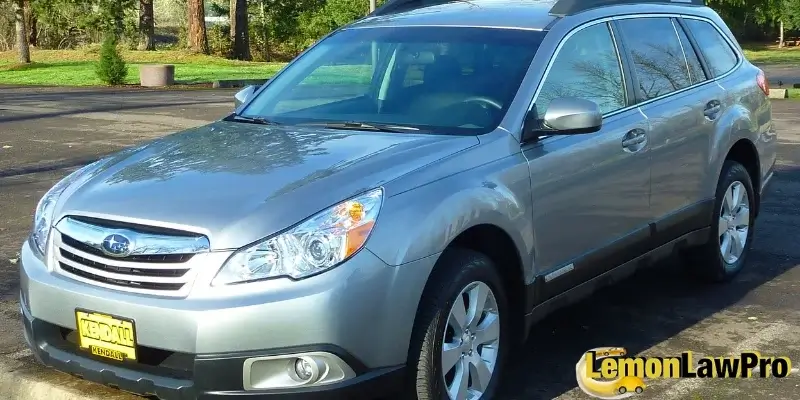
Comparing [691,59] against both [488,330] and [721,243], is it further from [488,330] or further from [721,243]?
[488,330]

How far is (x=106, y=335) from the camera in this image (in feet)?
12.5

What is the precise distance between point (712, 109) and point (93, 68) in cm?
2931

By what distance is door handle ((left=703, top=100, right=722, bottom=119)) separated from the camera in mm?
6107

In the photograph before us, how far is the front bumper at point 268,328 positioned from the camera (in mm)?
3602

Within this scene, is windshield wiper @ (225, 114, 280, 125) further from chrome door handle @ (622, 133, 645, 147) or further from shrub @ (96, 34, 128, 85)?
shrub @ (96, 34, 128, 85)

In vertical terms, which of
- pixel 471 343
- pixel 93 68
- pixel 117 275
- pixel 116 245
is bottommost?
pixel 93 68

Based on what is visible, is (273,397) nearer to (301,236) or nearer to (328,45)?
(301,236)

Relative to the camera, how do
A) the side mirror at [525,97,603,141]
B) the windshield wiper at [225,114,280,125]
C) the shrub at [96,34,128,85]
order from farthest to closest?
1. the shrub at [96,34,128,85]
2. the windshield wiper at [225,114,280,125]
3. the side mirror at [525,97,603,141]

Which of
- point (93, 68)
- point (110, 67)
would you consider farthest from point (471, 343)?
point (93, 68)

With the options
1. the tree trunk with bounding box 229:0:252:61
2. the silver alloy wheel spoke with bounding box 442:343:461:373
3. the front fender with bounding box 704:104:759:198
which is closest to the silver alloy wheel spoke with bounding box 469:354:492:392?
the silver alloy wheel spoke with bounding box 442:343:461:373

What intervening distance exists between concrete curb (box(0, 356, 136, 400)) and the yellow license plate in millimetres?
706

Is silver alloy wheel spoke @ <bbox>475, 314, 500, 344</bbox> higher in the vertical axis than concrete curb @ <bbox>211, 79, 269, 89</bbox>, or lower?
higher

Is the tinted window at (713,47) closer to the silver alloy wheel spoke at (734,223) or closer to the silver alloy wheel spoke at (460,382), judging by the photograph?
the silver alloy wheel spoke at (734,223)

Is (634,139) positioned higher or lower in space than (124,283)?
higher
